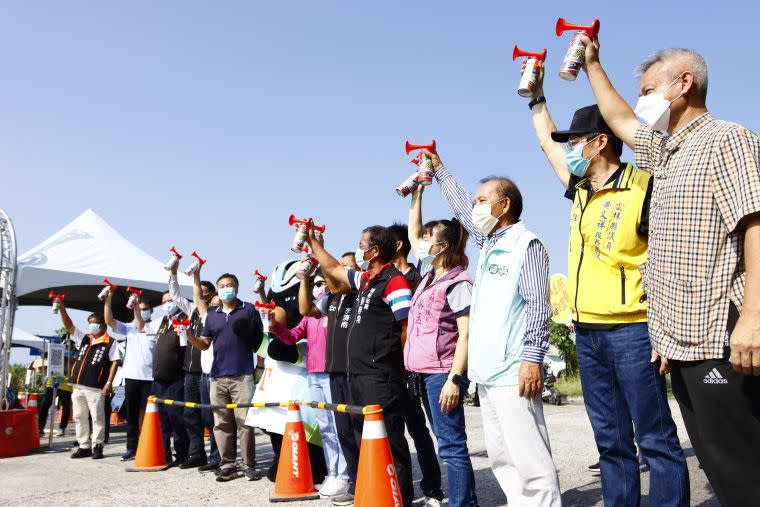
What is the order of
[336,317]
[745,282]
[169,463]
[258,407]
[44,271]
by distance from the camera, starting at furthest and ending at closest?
[44,271] → [169,463] → [258,407] → [336,317] → [745,282]

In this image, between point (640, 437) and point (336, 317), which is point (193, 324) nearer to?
point (336, 317)

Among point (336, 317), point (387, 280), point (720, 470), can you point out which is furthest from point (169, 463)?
point (720, 470)

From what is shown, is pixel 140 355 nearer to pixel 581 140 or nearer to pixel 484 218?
pixel 484 218

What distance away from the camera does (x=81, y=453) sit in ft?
30.7

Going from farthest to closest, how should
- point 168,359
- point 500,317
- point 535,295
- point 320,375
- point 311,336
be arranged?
point 168,359 → point 311,336 → point 320,375 → point 500,317 → point 535,295

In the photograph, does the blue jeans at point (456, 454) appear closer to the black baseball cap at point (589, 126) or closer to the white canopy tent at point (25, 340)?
the black baseball cap at point (589, 126)

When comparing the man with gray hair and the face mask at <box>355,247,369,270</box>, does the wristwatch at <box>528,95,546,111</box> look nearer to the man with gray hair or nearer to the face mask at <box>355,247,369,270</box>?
the man with gray hair

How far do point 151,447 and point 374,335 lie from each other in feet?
13.6

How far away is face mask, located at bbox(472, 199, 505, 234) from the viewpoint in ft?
12.7

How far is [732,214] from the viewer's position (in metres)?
2.11

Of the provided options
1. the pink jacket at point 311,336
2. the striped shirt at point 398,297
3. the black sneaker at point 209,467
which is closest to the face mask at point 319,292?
the pink jacket at point 311,336

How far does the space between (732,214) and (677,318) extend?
1.27ft

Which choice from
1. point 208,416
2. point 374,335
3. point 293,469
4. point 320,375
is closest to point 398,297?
point 374,335

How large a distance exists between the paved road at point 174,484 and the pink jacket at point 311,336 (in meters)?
1.22
